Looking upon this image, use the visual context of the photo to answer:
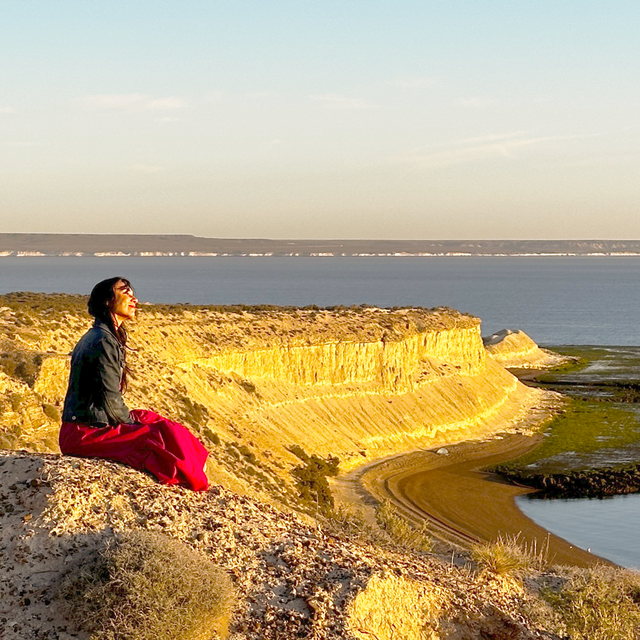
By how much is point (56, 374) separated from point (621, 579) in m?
17.5

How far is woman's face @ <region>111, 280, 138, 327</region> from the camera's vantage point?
1145cm

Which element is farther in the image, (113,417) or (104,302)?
(113,417)

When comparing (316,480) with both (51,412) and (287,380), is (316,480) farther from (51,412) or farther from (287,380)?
(51,412)

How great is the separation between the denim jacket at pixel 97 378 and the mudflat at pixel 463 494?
76.4 ft

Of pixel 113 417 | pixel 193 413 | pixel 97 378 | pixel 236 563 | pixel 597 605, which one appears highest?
pixel 97 378

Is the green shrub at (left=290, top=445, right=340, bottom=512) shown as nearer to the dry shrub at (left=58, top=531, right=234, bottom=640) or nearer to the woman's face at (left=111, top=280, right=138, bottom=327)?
the woman's face at (left=111, top=280, right=138, bottom=327)

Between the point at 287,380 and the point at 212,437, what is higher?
the point at 287,380

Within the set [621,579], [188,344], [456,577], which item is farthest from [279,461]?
[456,577]

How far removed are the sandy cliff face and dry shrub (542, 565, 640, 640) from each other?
14.6 metres

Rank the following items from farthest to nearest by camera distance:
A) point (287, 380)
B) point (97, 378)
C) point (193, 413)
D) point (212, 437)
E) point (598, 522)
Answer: point (287, 380) < point (598, 522) < point (193, 413) < point (212, 437) < point (97, 378)

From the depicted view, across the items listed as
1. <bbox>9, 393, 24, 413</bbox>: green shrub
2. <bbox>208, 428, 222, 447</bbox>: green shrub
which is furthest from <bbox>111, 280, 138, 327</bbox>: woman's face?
<bbox>208, 428, 222, 447</bbox>: green shrub

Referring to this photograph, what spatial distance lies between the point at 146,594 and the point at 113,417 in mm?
2642

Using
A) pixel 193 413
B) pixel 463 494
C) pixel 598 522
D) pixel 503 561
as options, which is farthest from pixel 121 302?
pixel 463 494

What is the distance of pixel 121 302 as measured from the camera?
37.6 feet
